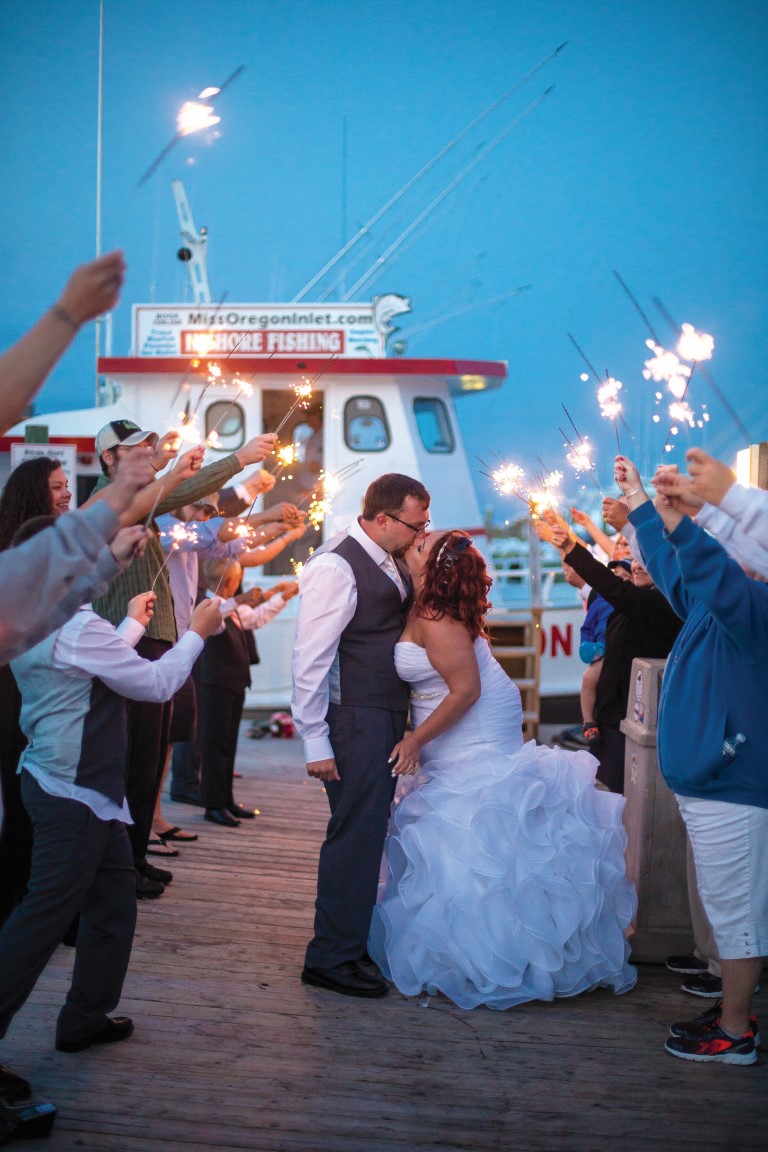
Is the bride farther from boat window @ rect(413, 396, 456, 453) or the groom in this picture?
boat window @ rect(413, 396, 456, 453)

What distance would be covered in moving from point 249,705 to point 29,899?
7.51m

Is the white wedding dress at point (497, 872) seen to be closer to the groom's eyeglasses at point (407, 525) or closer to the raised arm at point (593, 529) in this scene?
the groom's eyeglasses at point (407, 525)

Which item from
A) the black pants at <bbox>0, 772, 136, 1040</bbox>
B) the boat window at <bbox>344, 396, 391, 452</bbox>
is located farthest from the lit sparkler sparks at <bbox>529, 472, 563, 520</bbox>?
the boat window at <bbox>344, 396, 391, 452</bbox>

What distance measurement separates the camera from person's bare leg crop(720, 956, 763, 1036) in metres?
3.20

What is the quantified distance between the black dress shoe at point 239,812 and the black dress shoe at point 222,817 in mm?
83

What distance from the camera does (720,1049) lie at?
10.6 ft

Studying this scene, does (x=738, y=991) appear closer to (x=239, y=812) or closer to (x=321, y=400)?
(x=239, y=812)

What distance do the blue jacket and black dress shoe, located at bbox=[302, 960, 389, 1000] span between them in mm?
1382

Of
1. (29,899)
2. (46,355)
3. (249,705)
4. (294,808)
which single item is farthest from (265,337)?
(46,355)

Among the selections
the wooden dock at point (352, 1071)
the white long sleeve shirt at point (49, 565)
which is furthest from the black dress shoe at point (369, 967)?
the white long sleeve shirt at point (49, 565)

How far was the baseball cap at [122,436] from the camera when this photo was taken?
154 inches

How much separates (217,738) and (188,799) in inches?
38.6

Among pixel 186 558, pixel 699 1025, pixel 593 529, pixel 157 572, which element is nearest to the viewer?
pixel 699 1025

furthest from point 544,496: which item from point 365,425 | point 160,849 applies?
point 365,425
